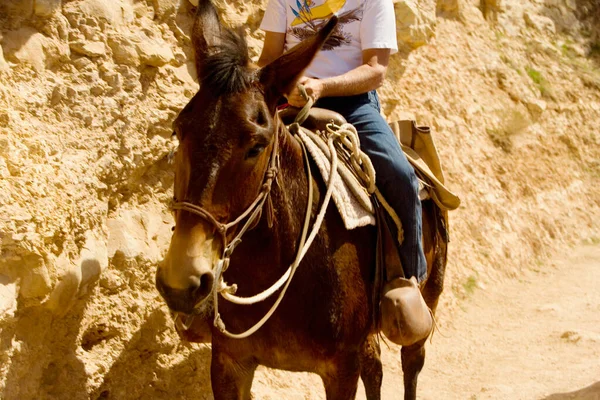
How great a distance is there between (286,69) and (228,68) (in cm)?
28

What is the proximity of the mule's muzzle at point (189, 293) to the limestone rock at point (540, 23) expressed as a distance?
8994 millimetres

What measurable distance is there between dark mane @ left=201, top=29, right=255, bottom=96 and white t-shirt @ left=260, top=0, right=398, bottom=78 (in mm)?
990

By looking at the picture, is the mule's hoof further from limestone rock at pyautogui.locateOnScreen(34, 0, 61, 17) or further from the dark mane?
limestone rock at pyautogui.locateOnScreen(34, 0, 61, 17)

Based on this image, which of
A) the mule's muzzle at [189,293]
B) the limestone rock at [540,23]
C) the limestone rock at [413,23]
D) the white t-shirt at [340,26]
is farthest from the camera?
the limestone rock at [540,23]

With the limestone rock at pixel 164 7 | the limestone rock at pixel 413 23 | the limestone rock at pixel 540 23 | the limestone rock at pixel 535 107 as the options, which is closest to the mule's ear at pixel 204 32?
the limestone rock at pixel 164 7

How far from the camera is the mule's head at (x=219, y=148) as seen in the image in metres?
3.07

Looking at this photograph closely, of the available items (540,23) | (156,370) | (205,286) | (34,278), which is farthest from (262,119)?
(540,23)

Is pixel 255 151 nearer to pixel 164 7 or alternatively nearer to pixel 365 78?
pixel 365 78

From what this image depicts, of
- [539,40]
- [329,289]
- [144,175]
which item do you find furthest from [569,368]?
[539,40]

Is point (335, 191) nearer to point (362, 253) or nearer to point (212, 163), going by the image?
point (362, 253)

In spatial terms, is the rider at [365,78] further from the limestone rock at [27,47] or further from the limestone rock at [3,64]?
the limestone rock at [3,64]

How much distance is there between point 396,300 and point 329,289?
0.42 m

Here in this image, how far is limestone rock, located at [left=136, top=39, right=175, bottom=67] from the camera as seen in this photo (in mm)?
5289

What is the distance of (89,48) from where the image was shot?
4.90 m
